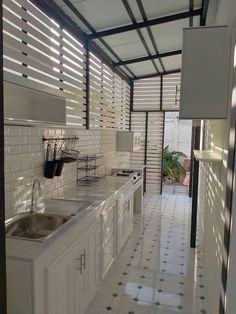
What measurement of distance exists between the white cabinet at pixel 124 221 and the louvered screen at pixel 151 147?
9.70ft

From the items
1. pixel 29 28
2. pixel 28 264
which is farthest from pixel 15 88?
pixel 28 264

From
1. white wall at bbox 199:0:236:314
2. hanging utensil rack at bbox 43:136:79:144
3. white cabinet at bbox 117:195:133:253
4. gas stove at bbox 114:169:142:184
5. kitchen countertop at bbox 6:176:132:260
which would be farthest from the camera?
gas stove at bbox 114:169:142:184

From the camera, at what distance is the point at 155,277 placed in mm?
2982

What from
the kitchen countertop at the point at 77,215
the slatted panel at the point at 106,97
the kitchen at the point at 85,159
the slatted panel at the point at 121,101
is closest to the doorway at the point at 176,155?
the slatted panel at the point at 121,101

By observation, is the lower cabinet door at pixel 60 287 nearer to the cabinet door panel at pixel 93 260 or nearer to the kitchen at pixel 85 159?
the kitchen at pixel 85 159

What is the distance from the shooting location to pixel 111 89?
5094 millimetres

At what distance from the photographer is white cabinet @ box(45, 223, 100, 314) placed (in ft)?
5.47

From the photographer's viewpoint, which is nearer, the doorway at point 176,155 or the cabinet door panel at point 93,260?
the cabinet door panel at point 93,260

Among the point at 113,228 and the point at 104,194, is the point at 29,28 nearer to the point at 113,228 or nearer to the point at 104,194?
the point at 104,194

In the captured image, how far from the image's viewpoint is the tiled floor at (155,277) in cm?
247

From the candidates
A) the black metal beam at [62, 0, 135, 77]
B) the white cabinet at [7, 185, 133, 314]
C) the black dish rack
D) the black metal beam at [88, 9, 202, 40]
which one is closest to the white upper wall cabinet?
the white cabinet at [7, 185, 133, 314]

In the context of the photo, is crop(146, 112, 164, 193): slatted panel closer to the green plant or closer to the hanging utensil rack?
the green plant

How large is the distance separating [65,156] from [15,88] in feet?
4.33

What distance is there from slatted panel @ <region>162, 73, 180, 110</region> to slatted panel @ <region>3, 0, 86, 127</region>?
134 inches
